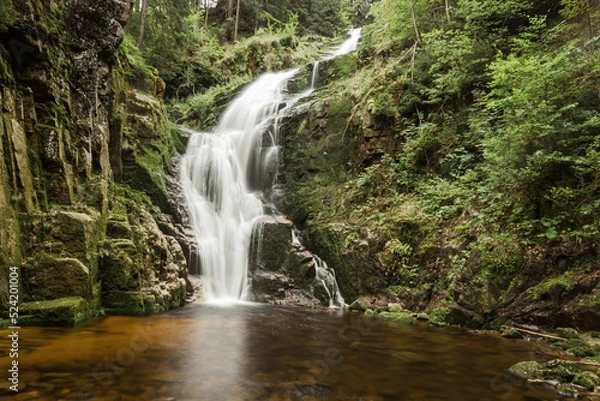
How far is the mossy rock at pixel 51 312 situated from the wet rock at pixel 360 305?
237 inches

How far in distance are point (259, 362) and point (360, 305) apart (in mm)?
5011

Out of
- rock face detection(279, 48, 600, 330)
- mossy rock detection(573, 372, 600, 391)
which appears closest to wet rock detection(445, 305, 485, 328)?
rock face detection(279, 48, 600, 330)

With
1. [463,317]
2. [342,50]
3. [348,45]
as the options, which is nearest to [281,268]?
[463,317]

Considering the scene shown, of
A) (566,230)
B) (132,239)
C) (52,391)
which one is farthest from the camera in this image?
(132,239)

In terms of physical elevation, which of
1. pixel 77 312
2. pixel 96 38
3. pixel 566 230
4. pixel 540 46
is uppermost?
pixel 540 46

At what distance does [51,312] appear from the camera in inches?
217

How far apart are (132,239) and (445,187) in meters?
8.13

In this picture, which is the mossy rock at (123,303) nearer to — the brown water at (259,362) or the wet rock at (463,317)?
the brown water at (259,362)

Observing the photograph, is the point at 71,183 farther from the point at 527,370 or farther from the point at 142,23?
the point at 142,23

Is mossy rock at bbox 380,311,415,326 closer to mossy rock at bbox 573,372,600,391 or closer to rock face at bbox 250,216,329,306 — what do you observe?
rock face at bbox 250,216,329,306

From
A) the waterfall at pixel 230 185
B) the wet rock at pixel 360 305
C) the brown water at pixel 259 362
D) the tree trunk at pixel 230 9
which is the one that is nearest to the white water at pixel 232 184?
the waterfall at pixel 230 185

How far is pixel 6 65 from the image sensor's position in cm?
603

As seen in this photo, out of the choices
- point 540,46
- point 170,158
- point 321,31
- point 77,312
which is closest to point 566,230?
point 540,46

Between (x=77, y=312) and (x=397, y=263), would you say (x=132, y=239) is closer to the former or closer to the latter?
(x=77, y=312)
